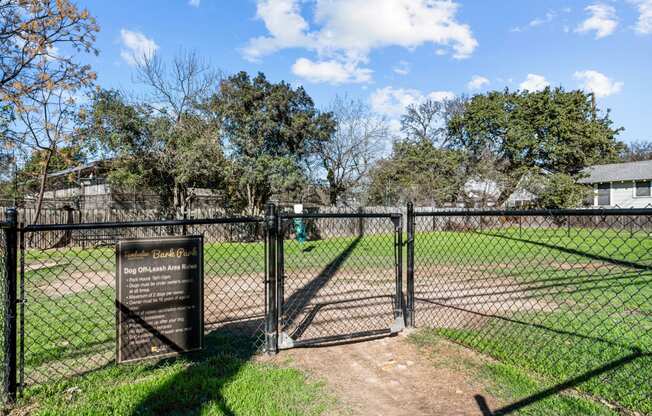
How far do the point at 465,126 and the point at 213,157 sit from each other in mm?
21224

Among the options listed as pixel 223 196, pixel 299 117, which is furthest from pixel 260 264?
pixel 299 117

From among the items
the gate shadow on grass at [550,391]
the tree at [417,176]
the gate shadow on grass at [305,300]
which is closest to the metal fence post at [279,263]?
the gate shadow on grass at [305,300]

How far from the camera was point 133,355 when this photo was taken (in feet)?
9.41

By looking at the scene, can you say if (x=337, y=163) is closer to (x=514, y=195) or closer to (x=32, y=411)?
(x=514, y=195)

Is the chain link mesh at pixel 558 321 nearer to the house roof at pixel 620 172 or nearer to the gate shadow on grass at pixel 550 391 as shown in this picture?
the gate shadow on grass at pixel 550 391

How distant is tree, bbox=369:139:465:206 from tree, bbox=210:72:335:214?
500 centimetres

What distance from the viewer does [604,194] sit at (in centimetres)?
3011

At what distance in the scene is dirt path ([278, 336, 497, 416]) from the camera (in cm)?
266

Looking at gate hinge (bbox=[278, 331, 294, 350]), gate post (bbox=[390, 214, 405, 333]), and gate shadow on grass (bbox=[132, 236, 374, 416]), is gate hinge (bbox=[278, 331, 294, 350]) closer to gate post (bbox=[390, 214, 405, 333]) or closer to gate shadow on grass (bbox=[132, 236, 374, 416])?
gate shadow on grass (bbox=[132, 236, 374, 416])

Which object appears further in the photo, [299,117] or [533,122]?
[533,122]

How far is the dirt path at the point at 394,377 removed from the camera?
105 inches

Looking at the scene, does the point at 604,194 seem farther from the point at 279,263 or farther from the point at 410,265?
the point at 279,263

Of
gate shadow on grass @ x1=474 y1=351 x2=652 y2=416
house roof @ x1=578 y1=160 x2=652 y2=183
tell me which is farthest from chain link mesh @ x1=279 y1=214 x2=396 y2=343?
house roof @ x1=578 y1=160 x2=652 y2=183

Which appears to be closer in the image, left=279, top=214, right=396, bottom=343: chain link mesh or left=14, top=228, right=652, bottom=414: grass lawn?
left=14, top=228, right=652, bottom=414: grass lawn
